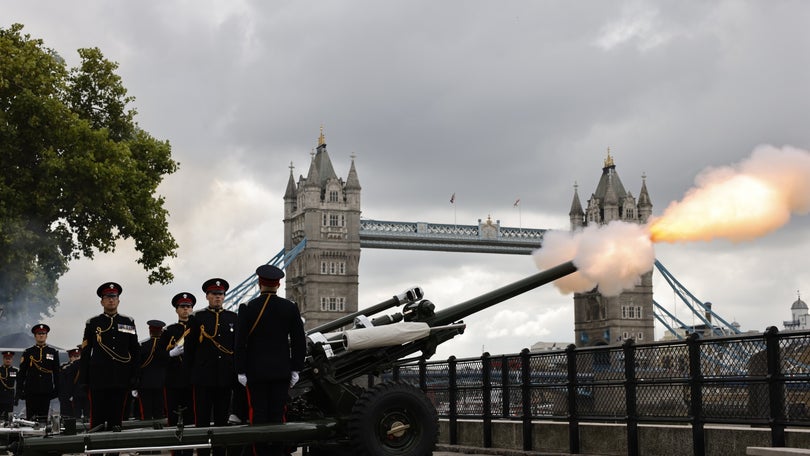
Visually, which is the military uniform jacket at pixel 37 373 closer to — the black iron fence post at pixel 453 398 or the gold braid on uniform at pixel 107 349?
the gold braid on uniform at pixel 107 349

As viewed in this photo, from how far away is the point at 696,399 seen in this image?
35.8ft

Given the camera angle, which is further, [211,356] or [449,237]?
[449,237]

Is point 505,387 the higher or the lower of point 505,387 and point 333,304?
the lower

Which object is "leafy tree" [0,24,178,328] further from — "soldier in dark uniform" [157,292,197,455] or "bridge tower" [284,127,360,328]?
"bridge tower" [284,127,360,328]

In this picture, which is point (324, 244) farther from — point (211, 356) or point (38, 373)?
point (211, 356)

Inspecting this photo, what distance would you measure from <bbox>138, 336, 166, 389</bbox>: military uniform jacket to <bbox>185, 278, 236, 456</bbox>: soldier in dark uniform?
4.46 m

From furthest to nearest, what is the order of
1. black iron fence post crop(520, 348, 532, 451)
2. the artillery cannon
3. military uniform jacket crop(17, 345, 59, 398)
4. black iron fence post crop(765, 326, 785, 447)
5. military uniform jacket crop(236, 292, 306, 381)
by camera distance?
→ military uniform jacket crop(17, 345, 59, 398) → black iron fence post crop(520, 348, 532, 451) → black iron fence post crop(765, 326, 785, 447) → military uniform jacket crop(236, 292, 306, 381) → the artillery cannon

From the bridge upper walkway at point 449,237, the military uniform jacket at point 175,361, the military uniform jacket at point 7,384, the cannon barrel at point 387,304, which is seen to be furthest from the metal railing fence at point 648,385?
the bridge upper walkway at point 449,237

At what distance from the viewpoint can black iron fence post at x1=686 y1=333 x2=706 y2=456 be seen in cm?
1088

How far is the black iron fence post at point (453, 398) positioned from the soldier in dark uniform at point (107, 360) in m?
6.36

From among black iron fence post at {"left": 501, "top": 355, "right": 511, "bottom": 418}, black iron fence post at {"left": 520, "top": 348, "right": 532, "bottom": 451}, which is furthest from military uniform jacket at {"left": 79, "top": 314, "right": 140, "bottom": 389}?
black iron fence post at {"left": 501, "top": 355, "right": 511, "bottom": 418}

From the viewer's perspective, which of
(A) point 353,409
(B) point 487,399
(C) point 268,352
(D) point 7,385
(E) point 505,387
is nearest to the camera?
(C) point 268,352

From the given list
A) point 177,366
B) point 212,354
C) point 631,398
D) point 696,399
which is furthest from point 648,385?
point 177,366

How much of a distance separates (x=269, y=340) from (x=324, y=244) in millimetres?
140364
